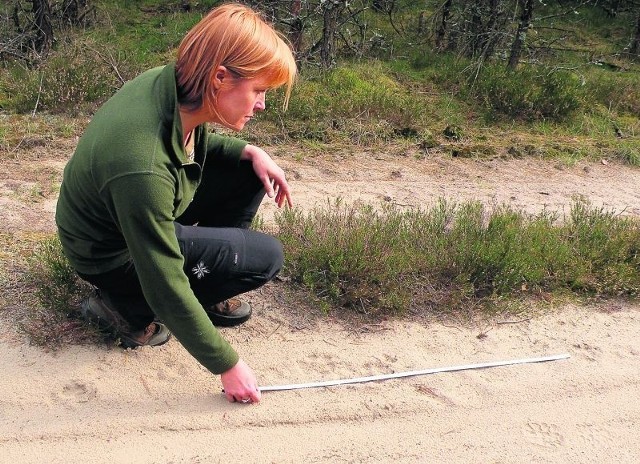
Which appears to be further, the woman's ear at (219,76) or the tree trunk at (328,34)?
the tree trunk at (328,34)

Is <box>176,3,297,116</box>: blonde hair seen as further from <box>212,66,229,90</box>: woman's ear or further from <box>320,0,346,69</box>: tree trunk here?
<box>320,0,346,69</box>: tree trunk

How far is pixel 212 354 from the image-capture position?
252 centimetres

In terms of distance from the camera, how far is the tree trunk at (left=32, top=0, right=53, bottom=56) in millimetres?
7445

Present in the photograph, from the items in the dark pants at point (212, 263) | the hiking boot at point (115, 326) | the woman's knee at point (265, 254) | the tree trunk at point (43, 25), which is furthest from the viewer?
the tree trunk at point (43, 25)

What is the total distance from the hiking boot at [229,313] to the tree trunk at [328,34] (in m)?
4.52

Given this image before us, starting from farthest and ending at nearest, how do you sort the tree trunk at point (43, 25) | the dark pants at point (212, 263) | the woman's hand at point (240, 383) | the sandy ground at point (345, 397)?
the tree trunk at point (43, 25) < the dark pants at point (212, 263) < the sandy ground at point (345, 397) < the woman's hand at point (240, 383)

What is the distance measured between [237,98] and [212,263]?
79 centimetres

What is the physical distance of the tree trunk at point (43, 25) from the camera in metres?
7.45

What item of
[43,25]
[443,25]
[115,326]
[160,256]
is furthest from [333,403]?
[443,25]

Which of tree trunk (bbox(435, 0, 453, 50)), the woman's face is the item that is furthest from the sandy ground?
tree trunk (bbox(435, 0, 453, 50))

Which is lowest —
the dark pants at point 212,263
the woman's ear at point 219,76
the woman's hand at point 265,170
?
the dark pants at point 212,263

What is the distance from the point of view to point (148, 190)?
89.0 inches

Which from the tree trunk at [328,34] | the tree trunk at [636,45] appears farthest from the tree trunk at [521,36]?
the tree trunk at [636,45]

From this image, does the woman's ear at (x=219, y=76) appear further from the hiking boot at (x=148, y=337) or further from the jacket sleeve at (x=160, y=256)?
the hiking boot at (x=148, y=337)
